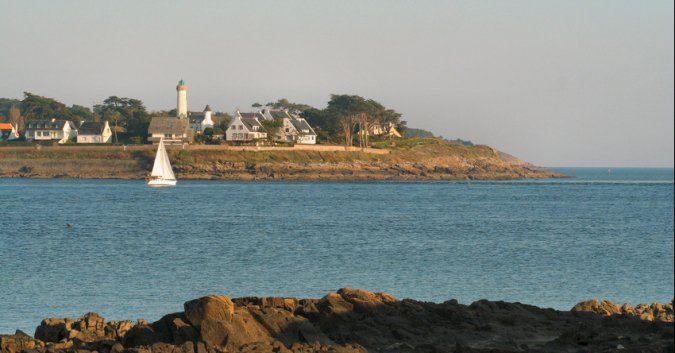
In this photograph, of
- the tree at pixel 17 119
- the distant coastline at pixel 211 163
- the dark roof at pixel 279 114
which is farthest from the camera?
the tree at pixel 17 119

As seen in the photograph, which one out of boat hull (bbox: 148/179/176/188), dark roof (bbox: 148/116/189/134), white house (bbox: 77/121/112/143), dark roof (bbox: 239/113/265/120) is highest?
dark roof (bbox: 239/113/265/120)

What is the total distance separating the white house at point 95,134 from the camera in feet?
471

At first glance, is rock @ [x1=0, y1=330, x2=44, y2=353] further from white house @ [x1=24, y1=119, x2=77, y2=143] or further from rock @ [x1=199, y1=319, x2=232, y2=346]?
white house @ [x1=24, y1=119, x2=77, y2=143]

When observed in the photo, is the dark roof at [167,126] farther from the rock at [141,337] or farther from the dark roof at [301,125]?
the rock at [141,337]

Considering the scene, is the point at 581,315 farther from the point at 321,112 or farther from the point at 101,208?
the point at 321,112

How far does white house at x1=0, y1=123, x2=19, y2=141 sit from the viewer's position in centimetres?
15170

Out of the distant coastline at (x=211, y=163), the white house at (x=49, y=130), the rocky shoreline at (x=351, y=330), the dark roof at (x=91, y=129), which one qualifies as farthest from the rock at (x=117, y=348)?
the white house at (x=49, y=130)

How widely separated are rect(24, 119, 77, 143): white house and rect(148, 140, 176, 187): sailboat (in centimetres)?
4355

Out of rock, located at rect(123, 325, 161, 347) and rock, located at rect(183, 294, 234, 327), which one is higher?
rock, located at rect(183, 294, 234, 327)

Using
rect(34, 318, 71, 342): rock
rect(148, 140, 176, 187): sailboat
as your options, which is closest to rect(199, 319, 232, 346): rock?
rect(34, 318, 71, 342): rock

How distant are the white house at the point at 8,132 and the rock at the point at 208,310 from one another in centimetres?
14190

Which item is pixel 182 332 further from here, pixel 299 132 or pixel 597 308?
pixel 299 132

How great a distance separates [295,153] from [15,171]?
3831 centimetres

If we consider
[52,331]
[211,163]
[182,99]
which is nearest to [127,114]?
[182,99]
